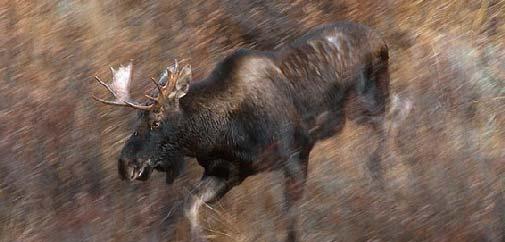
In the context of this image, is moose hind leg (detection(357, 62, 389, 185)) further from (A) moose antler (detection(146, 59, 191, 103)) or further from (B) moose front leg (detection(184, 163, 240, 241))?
(A) moose antler (detection(146, 59, 191, 103))

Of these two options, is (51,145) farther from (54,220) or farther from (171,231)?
(171,231)

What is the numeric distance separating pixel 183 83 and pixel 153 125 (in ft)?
1.26

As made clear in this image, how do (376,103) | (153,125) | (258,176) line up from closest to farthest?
(153,125) < (376,103) < (258,176)

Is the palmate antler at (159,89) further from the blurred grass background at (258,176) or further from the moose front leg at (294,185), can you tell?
the blurred grass background at (258,176)

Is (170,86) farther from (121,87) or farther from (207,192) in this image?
(207,192)

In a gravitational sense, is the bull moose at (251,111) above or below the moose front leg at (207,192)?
above

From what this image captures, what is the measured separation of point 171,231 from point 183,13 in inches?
117

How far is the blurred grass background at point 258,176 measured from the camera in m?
10.2

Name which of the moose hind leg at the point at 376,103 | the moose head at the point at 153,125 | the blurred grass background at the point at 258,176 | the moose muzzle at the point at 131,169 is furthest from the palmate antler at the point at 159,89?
the moose hind leg at the point at 376,103

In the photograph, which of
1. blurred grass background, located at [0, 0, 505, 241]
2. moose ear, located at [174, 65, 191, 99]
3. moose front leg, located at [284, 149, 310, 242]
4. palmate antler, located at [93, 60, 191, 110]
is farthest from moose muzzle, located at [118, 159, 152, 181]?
moose front leg, located at [284, 149, 310, 242]

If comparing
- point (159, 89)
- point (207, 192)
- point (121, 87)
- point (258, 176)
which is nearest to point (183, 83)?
point (159, 89)

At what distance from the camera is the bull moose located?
28.7ft

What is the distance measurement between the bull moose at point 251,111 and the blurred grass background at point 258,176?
2.21ft

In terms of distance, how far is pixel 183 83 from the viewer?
8.74 m
